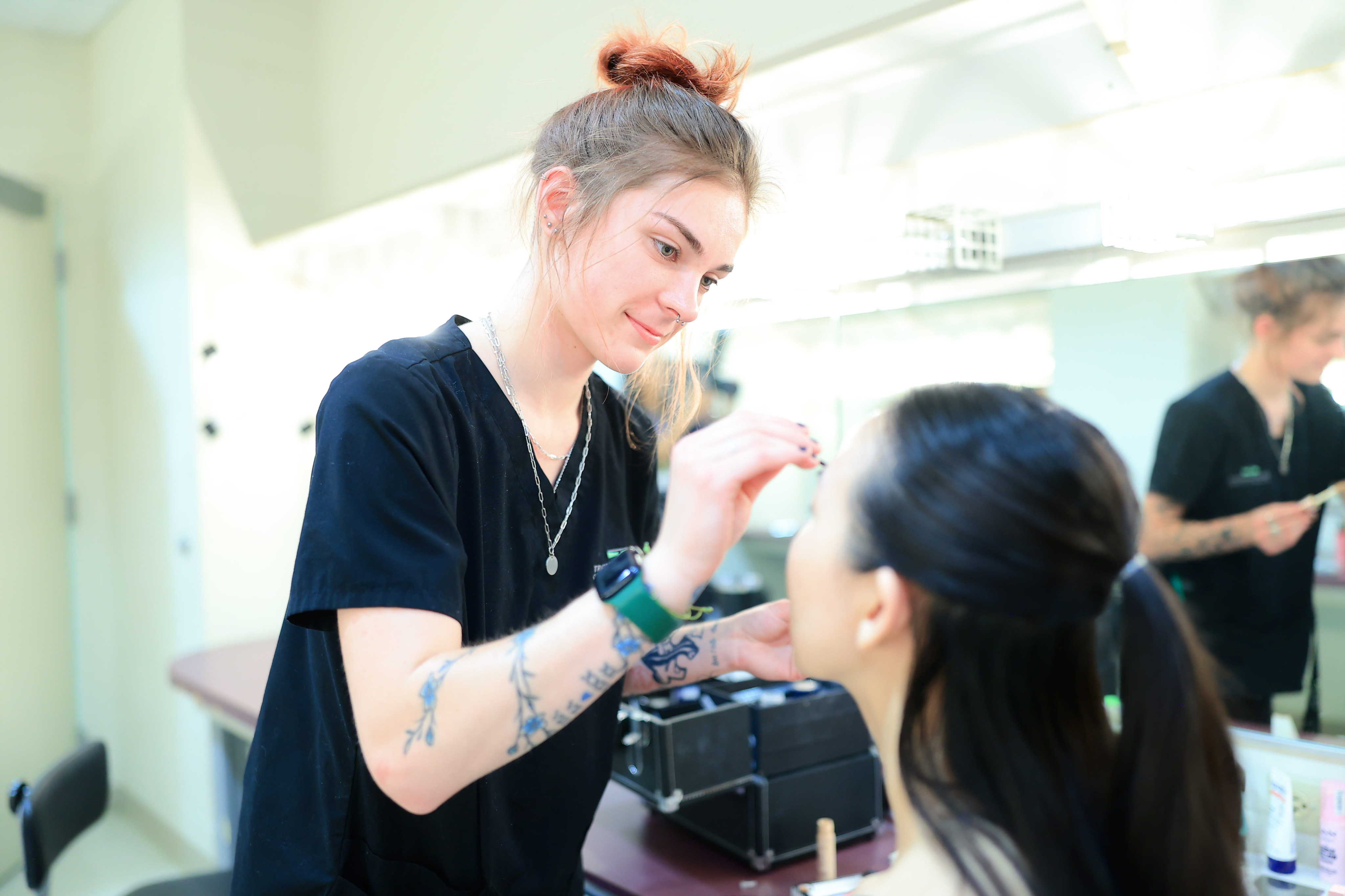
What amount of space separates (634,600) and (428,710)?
0.20 m

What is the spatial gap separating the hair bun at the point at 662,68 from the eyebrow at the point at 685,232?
19 centimetres

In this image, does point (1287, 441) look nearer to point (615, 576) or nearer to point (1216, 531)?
point (1216, 531)

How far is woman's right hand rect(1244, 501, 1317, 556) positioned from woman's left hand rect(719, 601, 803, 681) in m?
0.78

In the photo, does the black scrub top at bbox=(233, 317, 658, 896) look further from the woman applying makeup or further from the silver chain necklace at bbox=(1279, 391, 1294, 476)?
the silver chain necklace at bbox=(1279, 391, 1294, 476)

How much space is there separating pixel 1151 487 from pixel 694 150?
99cm

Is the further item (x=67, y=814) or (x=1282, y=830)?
(x=67, y=814)

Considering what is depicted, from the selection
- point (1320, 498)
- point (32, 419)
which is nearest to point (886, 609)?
point (1320, 498)

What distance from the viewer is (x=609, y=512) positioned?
1.19m

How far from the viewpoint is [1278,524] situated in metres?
1.34

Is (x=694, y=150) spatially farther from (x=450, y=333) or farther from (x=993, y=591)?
(x=993, y=591)

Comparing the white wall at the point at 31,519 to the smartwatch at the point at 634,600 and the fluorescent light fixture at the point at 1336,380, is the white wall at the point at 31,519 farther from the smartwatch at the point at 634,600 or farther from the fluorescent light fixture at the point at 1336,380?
the fluorescent light fixture at the point at 1336,380

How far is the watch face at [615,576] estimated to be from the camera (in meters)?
0.73

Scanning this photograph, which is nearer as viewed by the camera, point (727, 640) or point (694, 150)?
point (694, 150)

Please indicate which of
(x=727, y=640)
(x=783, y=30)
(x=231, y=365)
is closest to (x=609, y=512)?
(x=727, y=640)
